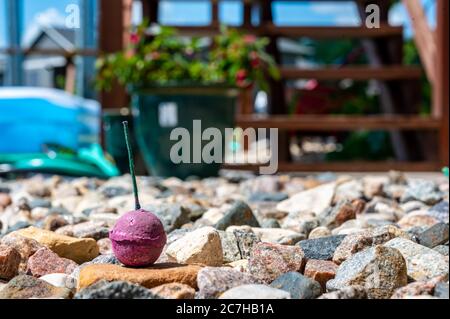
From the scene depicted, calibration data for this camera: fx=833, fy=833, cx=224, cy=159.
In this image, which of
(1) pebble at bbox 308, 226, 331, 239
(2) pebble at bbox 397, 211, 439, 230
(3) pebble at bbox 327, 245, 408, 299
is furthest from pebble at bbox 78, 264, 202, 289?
(2) pebble at bbox 397, 211, 439, 230

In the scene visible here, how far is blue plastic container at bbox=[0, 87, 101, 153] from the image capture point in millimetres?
4773

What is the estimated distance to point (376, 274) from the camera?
1321 millimetres

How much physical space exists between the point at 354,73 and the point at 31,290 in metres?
3.21

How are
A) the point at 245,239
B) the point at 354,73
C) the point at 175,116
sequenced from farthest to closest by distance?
the point at 354,73
the point at 175,116
the point at 245,239

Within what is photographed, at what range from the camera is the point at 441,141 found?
4020 millimetres

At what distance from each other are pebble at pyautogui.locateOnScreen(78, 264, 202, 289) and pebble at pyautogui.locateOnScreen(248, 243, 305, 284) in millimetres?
117

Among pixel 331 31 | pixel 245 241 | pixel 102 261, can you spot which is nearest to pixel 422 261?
pixel 245 241

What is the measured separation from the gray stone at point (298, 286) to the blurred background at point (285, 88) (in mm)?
1944

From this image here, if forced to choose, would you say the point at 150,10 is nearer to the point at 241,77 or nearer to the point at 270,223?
the point at 241,77

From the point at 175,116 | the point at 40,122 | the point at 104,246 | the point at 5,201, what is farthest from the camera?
the point at 40,122
